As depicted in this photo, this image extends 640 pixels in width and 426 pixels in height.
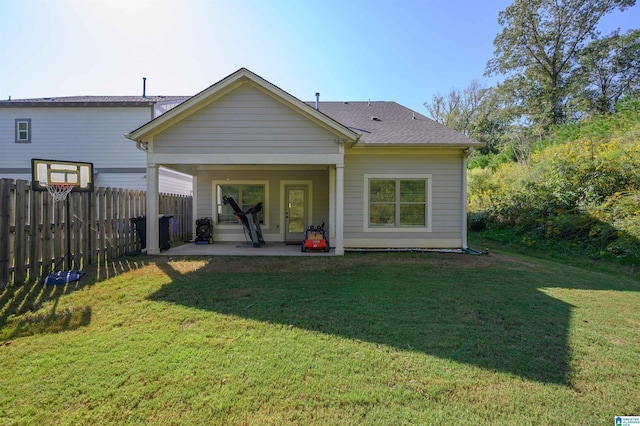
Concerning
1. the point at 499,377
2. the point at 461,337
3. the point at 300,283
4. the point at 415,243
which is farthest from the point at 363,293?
the point at 415,243

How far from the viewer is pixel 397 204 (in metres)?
8.95

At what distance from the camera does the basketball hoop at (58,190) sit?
213 inches

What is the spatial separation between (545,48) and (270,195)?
24514 millimetres

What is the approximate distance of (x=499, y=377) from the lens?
2.54 metres

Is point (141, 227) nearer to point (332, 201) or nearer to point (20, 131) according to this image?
point (332, 201)

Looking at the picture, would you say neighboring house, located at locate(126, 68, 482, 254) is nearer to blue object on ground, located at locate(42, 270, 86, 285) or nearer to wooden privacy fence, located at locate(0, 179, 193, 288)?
wooden privacy fence, located at locate(0, 179, 193, 288)

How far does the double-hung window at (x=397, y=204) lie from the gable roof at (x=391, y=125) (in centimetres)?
122

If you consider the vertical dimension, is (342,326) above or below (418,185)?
below

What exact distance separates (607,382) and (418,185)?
22.6ft

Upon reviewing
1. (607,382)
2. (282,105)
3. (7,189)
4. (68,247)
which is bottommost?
(607,382)

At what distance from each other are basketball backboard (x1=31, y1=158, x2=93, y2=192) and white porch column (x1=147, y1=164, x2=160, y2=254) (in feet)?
4.65

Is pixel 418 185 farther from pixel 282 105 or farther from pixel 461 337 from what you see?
pixel 461 337

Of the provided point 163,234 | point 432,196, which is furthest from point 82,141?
point 432,196

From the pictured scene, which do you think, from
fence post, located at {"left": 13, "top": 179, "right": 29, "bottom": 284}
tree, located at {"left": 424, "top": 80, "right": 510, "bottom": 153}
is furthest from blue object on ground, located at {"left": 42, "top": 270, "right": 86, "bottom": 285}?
tree, located at {"left": 424, "top": 80, "right": 510, "bottom": 153}
